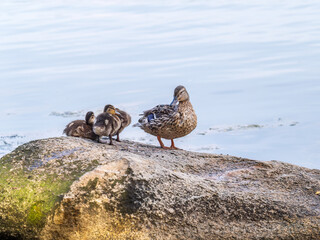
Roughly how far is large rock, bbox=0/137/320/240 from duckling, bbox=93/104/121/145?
4.37 ft

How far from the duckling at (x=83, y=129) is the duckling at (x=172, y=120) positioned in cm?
65

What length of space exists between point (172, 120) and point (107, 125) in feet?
2.71

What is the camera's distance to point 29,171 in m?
3.69

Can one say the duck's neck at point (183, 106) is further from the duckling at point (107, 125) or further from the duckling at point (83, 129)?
the duckling at point (83, 129)

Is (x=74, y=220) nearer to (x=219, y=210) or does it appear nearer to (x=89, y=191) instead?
(x=89, y=191)

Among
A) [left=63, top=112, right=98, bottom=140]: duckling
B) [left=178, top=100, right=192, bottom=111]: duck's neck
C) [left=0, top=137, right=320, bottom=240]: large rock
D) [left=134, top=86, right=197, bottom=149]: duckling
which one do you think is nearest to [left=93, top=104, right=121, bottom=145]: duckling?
[left=63, top=112, right=98, bottom=140]: duckling

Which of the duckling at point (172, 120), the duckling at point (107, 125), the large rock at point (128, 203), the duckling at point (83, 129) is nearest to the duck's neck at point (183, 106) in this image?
the duckling at point (172, 120)

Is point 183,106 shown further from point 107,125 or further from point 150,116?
point 107,125

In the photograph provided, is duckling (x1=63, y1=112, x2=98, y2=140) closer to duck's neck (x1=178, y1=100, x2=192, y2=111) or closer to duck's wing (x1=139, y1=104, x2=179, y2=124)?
duck's wing (x1=139, y1=104, x2=179, y2=124)

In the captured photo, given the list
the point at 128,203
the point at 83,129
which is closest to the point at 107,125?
the point at 83,129

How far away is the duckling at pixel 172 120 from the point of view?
588 cm

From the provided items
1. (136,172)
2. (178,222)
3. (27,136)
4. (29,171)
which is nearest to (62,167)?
(29,171)

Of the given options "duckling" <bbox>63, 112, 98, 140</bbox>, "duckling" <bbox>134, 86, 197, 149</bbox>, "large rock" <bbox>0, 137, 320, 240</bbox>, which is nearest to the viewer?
"large rock" <bbox>0, 137, 320, 240</bbox>

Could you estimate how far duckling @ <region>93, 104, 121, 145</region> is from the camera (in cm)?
525
